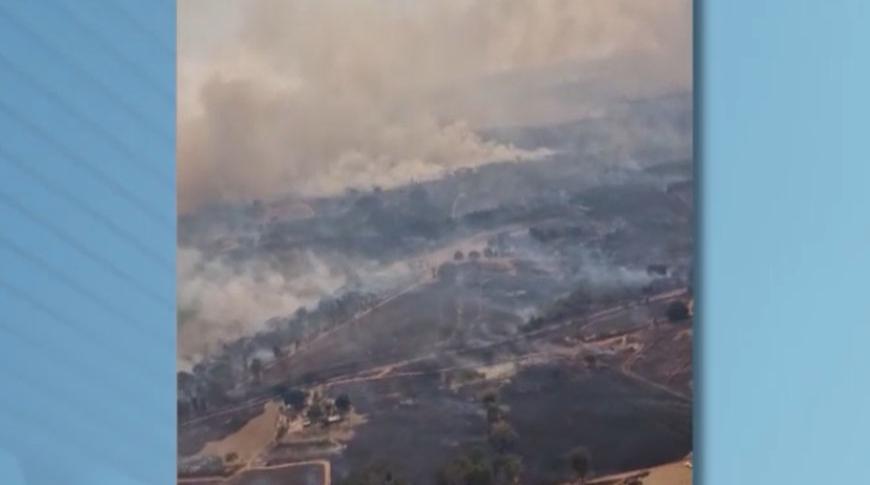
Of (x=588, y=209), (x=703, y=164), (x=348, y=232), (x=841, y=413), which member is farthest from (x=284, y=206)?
(x=841, y=413)

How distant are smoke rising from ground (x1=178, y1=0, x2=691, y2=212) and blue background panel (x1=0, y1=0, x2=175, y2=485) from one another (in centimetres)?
6

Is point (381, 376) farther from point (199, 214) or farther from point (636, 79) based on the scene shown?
point (636, 79)

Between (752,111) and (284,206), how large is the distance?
2.03 feet

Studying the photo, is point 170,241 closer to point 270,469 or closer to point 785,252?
point 270,469

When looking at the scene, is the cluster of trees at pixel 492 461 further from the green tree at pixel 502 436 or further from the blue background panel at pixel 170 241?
the blue background panel at pixel 170 241

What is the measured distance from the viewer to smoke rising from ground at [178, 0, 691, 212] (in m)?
1.34

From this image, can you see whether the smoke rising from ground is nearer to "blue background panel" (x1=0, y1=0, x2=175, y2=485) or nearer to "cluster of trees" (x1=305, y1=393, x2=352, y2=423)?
"blue background panel" (x1=0, y1=0, x2=175, y2=485)

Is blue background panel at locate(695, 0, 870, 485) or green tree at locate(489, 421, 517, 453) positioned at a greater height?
blue background panel at locate(695, 0, 870, 485)

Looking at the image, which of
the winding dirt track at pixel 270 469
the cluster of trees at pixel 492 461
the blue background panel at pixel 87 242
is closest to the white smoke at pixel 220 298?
the blue background panel at pixel 87 242

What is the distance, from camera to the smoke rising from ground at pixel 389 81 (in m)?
1.34

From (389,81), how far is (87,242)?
430 mm

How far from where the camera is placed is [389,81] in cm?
136

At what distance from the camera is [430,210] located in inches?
54.1

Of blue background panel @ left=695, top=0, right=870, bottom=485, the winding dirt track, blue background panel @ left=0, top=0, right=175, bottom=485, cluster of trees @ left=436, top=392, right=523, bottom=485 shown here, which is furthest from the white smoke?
blue background panel @ left=695, top=0, right=870, bottom=485
